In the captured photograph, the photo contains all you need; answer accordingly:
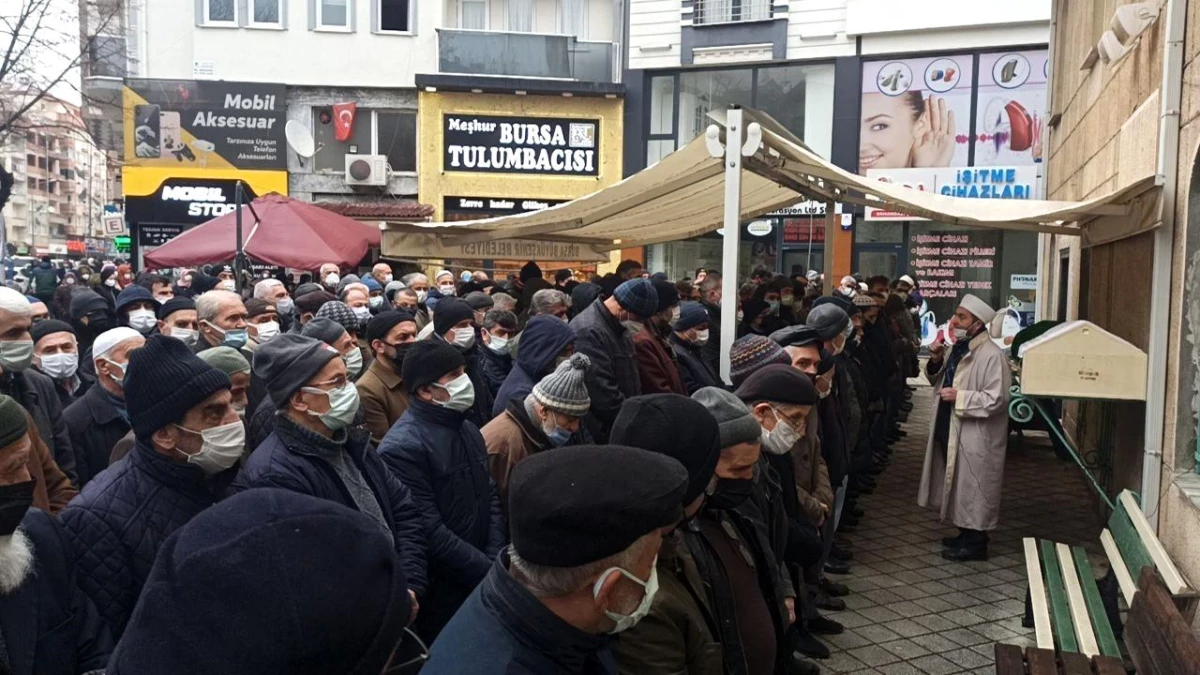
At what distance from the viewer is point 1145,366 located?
217 inches

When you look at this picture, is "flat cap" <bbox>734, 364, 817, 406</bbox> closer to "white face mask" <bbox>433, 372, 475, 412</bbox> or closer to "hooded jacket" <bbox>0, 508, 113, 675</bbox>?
"white face mask" <bbox>433, 372, 475, 412</bbox>

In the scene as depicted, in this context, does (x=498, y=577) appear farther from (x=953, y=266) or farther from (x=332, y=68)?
(x=332, y=68)

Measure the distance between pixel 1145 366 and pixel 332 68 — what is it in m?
21.8

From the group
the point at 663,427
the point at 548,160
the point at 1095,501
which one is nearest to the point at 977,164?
the point at 548,160

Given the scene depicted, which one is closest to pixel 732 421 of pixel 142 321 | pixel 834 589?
pixel 834 589

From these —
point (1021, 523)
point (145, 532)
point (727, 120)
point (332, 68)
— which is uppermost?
point (332, 68)

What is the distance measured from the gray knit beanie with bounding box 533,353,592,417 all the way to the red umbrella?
710 cm

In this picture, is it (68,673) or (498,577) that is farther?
(68,673)

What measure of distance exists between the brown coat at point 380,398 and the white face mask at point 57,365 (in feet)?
5.70

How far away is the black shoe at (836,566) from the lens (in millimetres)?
6789

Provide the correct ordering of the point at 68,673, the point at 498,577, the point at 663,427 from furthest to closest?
the point at 663,427, the point at 68,673, the point at 498,577

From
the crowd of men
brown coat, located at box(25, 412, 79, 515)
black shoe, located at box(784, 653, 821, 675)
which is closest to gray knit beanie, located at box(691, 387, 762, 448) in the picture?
the crowd of men

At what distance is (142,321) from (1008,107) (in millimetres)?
18290

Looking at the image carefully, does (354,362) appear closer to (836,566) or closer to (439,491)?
(439,491)
